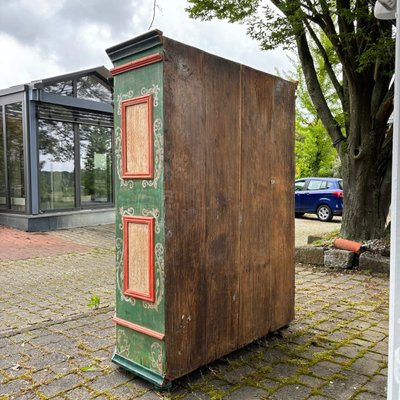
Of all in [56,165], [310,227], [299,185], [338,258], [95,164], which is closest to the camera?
[338,258]

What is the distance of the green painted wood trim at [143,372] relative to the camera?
8.18 feet

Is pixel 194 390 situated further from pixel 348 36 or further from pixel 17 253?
pixel 17 253

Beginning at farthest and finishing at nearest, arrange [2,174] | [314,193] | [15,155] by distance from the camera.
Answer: [314,193] < [2,174] < [15,155]

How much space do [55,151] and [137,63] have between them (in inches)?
338

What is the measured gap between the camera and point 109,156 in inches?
470

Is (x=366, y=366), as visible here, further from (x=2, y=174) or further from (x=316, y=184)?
(x=316, y=184)

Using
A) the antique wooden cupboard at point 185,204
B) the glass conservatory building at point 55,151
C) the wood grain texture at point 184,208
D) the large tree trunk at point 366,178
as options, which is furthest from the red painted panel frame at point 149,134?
the glass conservatory building at point 55,151

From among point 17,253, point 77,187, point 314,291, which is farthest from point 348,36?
point 77,187

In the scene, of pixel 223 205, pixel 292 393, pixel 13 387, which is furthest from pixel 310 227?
pixel 13 387

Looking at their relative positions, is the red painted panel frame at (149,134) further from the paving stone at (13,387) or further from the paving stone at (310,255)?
the paving stone at (310,255)

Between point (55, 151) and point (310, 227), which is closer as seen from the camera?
point (55, 151)

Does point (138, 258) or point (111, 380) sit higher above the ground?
point (138, 258)

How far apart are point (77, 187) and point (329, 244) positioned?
698 centimetres

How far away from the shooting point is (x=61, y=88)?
10.3 meters
